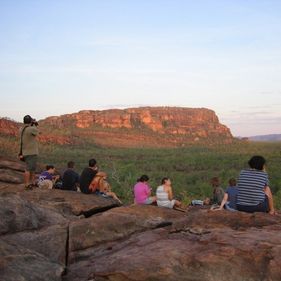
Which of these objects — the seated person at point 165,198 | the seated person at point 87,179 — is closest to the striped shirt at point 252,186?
the seated person at point 165,198

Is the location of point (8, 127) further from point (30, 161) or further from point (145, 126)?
point (145, 126)

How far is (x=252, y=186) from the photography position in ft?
23.4

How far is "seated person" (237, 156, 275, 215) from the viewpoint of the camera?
713 centimetres

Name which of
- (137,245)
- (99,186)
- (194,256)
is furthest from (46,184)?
(194,256)

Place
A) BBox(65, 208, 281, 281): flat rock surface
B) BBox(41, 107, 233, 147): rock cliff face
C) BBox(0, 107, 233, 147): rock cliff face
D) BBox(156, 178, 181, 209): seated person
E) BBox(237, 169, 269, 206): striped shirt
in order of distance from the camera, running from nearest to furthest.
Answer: BBox(65, 208, 281, 281): flat rock surface < BBox(237, 169, 269, 206): striped shirt < BBox(156, 178, 181, 209): seated person < BBox(0, 107, 233, 147): rock cliff face < BBox(41, 107, 233, 147): rock cliff face

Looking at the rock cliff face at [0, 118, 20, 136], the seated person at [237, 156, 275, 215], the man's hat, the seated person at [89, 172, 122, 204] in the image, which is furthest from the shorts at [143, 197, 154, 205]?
the rock cliff face at [0, 118, 20, 136]

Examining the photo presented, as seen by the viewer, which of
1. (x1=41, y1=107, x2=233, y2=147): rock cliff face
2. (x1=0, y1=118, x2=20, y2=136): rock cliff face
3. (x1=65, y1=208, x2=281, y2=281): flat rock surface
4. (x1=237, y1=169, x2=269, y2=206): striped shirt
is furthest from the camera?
(x1=41, y1=107, x2=233, y2=147): rock cliff face

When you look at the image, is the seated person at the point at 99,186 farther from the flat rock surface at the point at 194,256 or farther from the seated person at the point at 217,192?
the flat rock surface at the point at 194,256

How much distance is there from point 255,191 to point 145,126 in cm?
11858

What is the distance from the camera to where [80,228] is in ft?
23.1

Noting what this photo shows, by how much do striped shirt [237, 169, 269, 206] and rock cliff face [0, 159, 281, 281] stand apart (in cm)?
47

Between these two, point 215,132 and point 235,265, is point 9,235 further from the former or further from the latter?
point 215,132

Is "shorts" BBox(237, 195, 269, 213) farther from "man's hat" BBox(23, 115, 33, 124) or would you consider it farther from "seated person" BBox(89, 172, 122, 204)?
"man's hat" BBox(23, 115, 33, 124)

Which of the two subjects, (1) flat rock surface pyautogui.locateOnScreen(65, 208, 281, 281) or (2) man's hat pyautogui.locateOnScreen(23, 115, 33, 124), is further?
(2) man's hat pyautogui.locateOnScreen(23, 115, 33, 124)
